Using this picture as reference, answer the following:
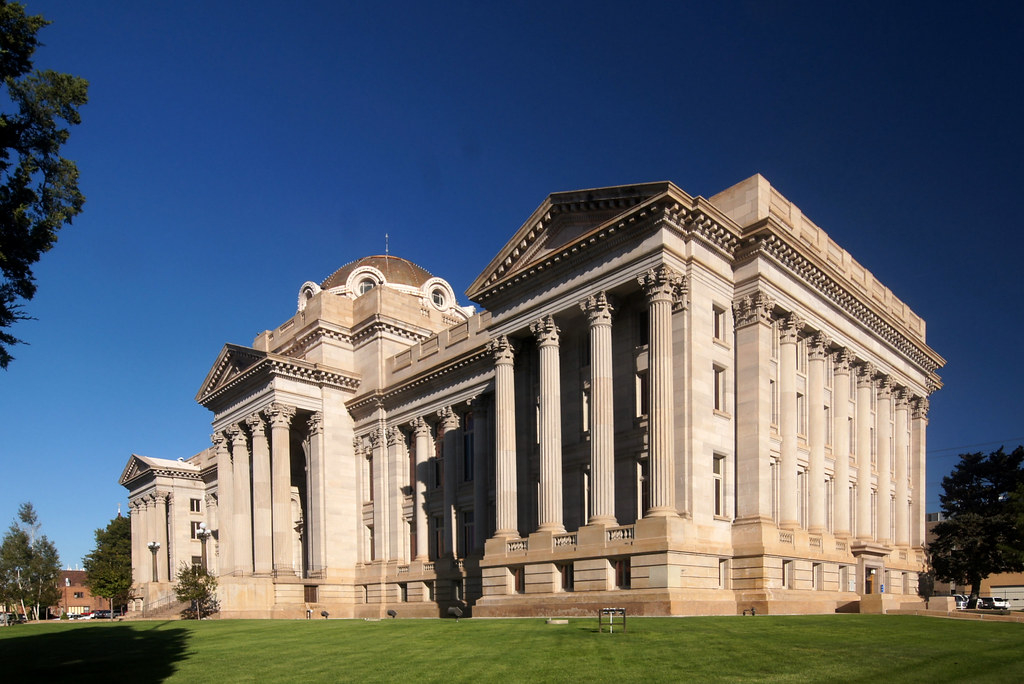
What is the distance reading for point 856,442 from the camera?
3912 centimetres

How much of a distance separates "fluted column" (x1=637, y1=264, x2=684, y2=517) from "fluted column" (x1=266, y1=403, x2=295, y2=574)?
27744 millimetres

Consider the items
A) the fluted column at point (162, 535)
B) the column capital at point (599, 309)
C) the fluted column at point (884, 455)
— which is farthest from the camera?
the fluted column at point (162, 535)

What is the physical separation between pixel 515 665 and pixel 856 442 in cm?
2866

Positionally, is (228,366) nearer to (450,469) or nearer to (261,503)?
(261,503)

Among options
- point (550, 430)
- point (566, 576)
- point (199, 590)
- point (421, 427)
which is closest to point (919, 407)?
point (550, 430)

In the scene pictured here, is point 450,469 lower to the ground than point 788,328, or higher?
lower

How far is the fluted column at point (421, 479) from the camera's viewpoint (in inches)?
1869

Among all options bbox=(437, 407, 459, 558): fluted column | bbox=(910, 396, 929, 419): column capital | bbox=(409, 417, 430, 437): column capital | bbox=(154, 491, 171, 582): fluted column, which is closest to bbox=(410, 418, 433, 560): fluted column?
bbox=(409, 417, 430, 437): column capital

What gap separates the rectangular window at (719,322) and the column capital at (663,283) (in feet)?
9.05

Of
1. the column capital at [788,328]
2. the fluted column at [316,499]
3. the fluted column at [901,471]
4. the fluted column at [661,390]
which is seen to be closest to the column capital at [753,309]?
the column capital at [788,328]

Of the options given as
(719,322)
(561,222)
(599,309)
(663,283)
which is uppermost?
(561,222)

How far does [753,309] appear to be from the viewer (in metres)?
31.1

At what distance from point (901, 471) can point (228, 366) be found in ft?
143

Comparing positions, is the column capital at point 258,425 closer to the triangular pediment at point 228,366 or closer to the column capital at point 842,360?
the triangular pediment at point 228,366
